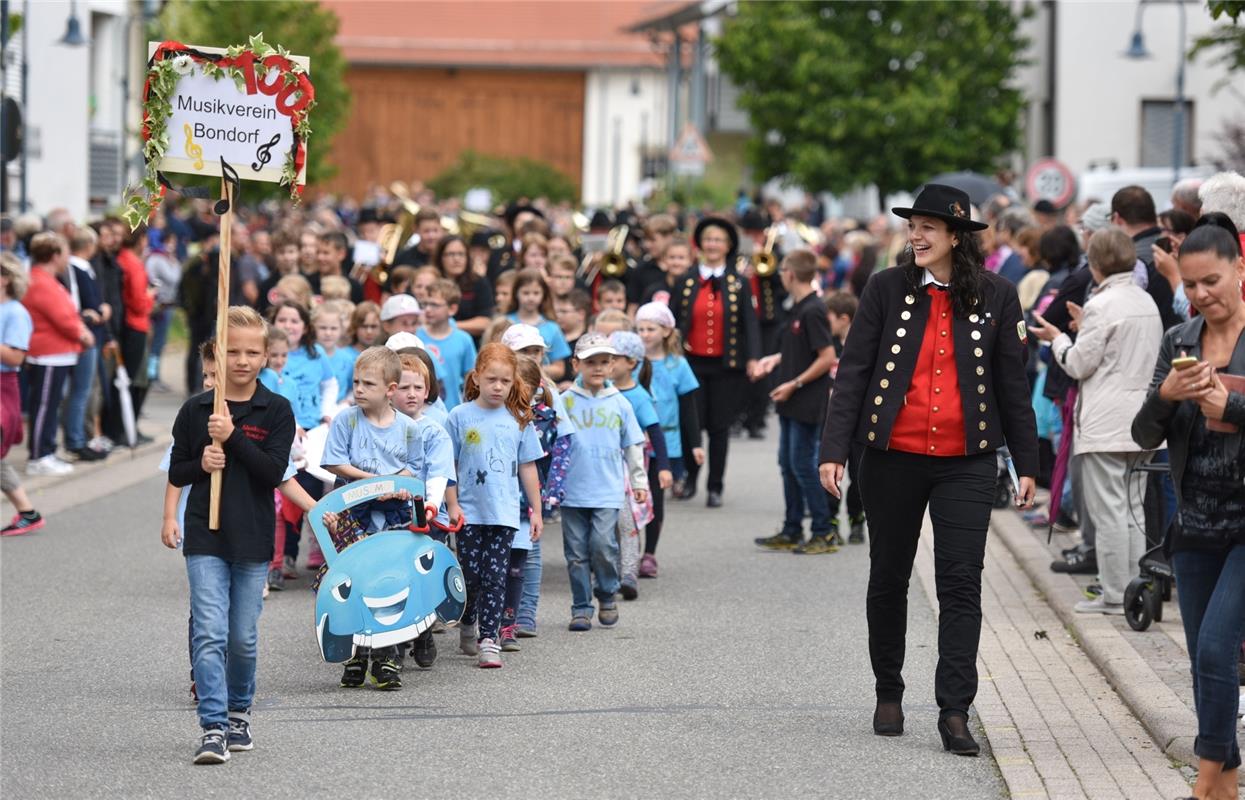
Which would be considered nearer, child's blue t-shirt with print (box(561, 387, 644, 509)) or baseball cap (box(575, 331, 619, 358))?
child's blue t-shirt with print (box(561, 387, 644, 509))

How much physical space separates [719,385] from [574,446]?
495 cm

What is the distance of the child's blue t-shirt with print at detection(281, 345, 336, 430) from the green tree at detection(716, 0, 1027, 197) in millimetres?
35314

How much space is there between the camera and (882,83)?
47.6 m

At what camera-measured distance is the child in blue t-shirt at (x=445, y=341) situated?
494 inches

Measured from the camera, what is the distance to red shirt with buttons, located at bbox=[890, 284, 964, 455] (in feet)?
24.4

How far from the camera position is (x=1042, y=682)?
8.77 metres

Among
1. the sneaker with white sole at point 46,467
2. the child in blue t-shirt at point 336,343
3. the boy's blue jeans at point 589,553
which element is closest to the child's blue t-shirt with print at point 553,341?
the child in blue t-shirt at point 336,343

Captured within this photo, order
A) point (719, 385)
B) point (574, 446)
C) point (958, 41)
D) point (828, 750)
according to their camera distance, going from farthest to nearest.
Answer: point (958, 41), point (719, 385), point (574, 446), point (828, 750)

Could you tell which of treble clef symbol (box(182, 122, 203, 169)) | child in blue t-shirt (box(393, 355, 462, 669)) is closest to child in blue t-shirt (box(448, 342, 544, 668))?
child in blue t-shirt (box(393, 355, 462, 669))

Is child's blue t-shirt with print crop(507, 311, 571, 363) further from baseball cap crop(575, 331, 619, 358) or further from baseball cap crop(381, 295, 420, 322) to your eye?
baseball cap crop(575, 331, 619, 358)

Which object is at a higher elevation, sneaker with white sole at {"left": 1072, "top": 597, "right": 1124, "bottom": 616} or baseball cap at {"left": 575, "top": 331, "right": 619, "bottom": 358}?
baseball cap at {"left": 575, "top": 331, "right": 619, "bottom": 358}

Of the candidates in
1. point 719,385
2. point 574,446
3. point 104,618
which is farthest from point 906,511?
point 719,385

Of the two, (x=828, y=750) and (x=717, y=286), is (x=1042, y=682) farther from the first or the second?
(x=717, y=286)

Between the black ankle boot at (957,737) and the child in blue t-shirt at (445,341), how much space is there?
569cm
